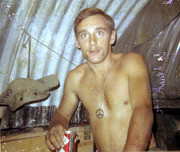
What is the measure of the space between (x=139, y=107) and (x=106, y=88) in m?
0.49

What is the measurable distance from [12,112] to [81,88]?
1.01 metres

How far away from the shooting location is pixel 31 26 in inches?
90.4

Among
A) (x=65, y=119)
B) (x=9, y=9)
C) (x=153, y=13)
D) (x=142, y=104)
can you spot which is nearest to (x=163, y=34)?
(x=153, y=13)

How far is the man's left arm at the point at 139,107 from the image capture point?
1.51 metres

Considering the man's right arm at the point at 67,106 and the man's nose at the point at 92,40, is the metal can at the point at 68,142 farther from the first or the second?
the man's nose at the point at 92,40

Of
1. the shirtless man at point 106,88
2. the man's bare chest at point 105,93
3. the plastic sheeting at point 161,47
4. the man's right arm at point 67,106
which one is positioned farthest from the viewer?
the plastic sheeting at point 161,47

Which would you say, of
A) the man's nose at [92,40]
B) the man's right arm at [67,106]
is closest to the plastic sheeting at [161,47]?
the man's nose at [92,40]

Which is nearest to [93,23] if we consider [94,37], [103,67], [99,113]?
[94,37]

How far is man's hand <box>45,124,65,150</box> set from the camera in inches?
62.6

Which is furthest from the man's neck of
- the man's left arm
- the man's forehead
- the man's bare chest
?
the man's forehead

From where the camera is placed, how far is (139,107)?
1650 millimetres

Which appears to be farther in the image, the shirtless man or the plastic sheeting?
the plastic sheeting

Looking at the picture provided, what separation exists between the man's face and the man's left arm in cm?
34

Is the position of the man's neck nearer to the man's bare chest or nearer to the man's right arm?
the man's bare chest
